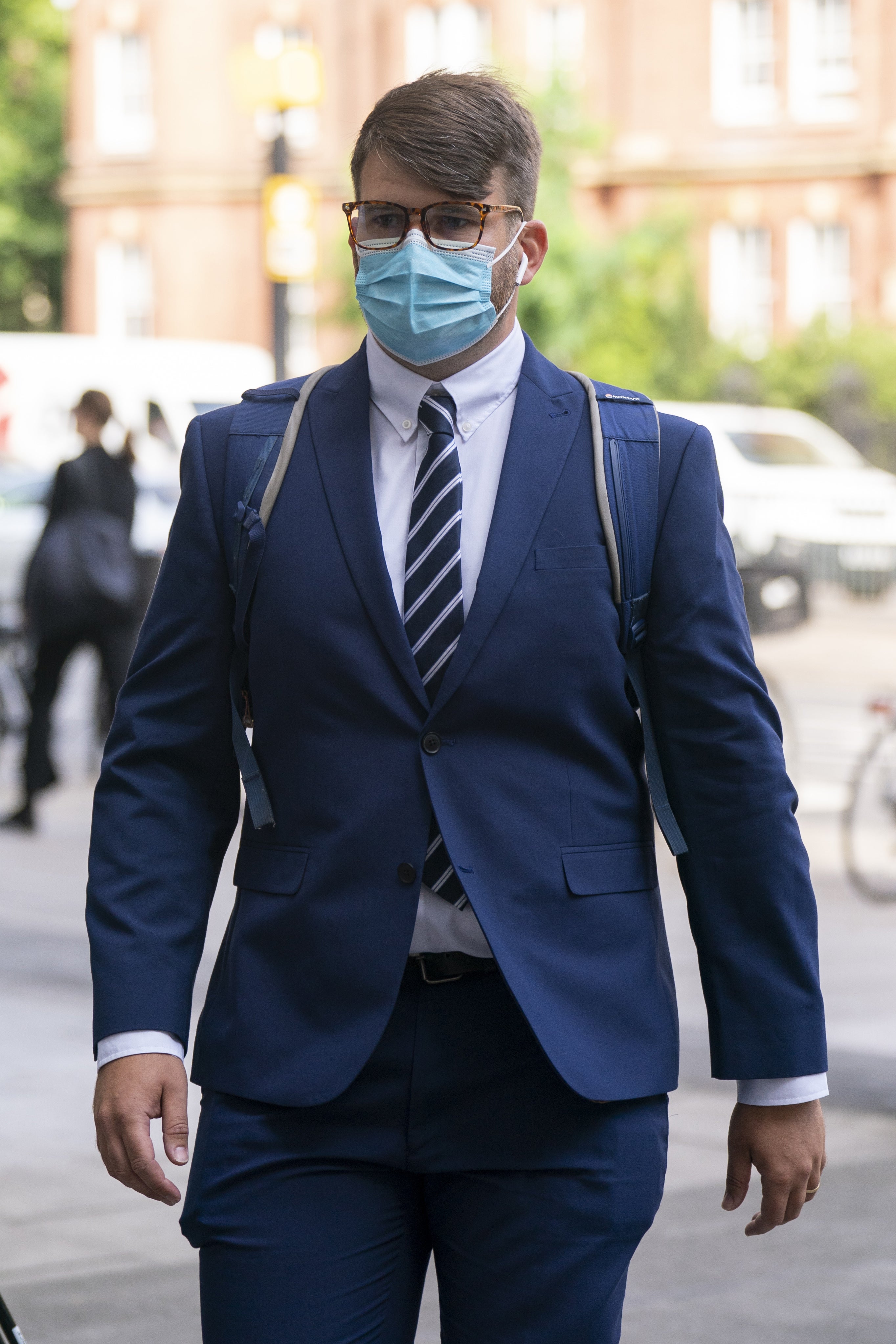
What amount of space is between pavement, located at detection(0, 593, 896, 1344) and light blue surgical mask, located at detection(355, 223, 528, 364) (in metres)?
2.23

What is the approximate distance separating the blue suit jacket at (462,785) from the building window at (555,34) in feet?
125

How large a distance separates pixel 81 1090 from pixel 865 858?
14.0ft

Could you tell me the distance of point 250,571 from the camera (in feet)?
7.91

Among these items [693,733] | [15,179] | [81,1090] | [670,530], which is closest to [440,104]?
[670,530]

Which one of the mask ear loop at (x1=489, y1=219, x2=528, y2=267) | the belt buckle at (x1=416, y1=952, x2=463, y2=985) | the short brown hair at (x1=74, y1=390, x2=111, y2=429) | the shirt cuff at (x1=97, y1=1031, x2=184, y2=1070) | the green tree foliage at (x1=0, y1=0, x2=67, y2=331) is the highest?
the green tree foliage at (x1=0, y1=0, x2=67, y2=331)

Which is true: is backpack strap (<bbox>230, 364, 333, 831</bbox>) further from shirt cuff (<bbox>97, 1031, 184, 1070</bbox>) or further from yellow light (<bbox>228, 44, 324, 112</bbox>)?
yellow light (<bbox>228, 44, 324, 112</bbox>)

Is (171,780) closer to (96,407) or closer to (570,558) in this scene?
(570,558)

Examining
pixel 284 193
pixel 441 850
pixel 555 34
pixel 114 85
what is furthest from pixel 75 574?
pixel 114 85

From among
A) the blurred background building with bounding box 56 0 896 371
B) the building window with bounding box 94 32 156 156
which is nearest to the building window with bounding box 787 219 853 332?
the blurred background building with bounding box 56 0 896 371

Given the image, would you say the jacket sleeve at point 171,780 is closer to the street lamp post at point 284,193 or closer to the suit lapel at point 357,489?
the suit lapel at point 357,489

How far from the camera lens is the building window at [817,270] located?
126 feet

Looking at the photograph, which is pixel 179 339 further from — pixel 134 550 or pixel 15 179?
pixel 134 550

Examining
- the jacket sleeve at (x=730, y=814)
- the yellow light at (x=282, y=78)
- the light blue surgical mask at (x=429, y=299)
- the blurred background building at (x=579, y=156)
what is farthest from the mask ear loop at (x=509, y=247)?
the blurred background building at (x=579, y=156)

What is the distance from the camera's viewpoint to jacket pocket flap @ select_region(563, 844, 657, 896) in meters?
2.38
